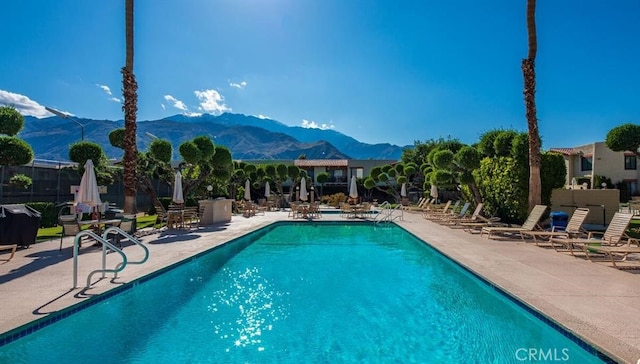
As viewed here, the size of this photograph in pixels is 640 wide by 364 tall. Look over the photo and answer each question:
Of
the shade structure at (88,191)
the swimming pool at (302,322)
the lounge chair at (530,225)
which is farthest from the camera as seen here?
the lounge chair at (530,225)

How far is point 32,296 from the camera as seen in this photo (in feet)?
15.7

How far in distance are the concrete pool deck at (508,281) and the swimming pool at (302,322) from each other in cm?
22

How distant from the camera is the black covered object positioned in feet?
25.9

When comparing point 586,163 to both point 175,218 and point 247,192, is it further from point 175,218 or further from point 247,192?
point 175,218

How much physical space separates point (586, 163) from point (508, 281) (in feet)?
133

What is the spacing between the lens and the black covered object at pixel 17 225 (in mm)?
7898

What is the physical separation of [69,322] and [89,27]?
15710mm

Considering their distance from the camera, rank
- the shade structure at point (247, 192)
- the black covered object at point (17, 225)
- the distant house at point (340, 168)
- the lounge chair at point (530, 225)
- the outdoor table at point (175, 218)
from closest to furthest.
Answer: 1. the black covered object at point (17, 225)
2. the lounge chair at point (530, 225)
3. the outdoor table at point (175, 218)
4. the shade structure at point (247, 192)
5. the distant house at point (340, 168)

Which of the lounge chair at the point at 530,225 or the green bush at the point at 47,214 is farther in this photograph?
the green bush at the point at 47,214

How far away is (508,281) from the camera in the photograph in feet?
18.5

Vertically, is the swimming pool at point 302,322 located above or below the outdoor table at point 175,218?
below

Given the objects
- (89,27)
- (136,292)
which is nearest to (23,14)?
(89,27)

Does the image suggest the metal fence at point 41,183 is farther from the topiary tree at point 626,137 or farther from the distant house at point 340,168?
the distant house at point 340,168

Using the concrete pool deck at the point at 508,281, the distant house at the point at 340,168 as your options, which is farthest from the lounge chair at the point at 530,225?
the distant house at the point at 340,168
